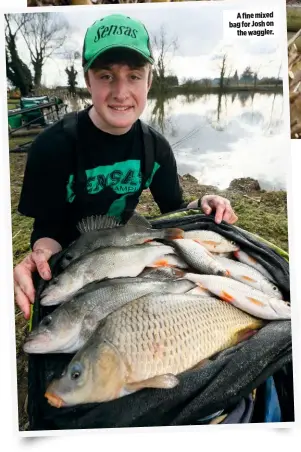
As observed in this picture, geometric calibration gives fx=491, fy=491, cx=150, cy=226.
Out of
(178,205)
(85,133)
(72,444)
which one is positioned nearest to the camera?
(72,444)

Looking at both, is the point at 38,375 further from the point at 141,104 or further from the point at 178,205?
the point at 141,104

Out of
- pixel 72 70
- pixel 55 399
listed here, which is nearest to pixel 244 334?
pixel 55 399

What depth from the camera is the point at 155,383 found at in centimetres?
148

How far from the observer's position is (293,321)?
169cm

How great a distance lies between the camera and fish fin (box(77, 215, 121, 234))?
1791 millimetres

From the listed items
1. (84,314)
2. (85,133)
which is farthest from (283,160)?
(84,314)

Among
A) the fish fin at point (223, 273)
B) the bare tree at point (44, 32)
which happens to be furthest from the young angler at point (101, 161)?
the fish fin at point (223, 273)

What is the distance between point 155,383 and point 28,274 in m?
0.59

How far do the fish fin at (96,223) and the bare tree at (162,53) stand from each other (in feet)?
1.71

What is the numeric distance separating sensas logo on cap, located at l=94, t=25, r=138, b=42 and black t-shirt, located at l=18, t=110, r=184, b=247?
10.5 inches

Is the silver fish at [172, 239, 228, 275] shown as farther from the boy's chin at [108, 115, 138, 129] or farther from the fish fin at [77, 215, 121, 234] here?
the boy's chin at [108, 115, 138, 129]

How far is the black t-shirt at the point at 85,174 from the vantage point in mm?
1755

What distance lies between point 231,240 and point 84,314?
2.00ft

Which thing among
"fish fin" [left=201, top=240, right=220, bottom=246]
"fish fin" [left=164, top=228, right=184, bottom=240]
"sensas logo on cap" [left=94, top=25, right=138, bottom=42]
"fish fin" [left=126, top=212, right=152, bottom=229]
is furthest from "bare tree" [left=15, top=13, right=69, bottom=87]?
"fish fin" [left=201, top=240, right=220, bottom=246]
